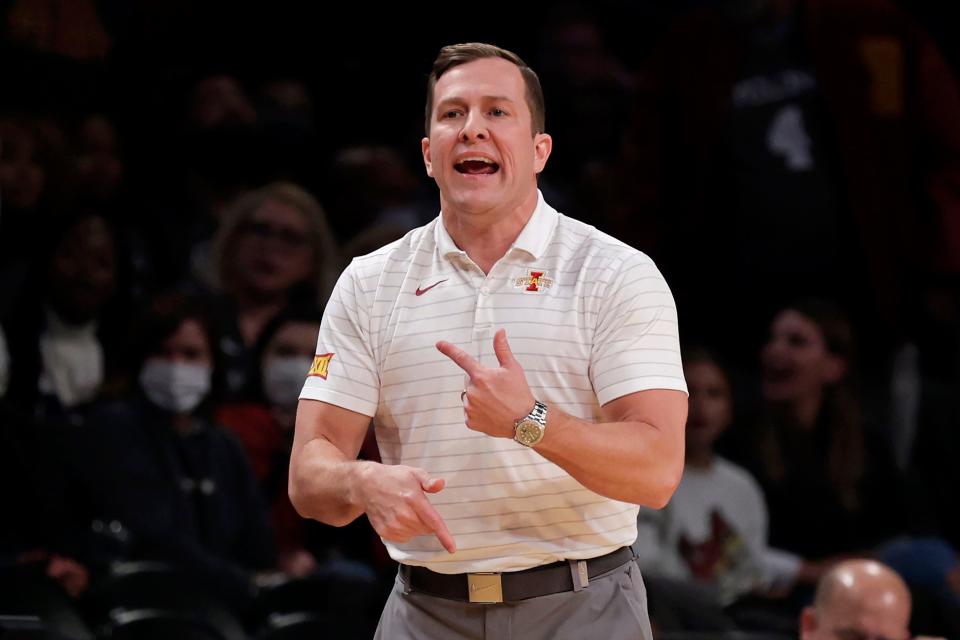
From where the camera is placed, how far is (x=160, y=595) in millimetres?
4727

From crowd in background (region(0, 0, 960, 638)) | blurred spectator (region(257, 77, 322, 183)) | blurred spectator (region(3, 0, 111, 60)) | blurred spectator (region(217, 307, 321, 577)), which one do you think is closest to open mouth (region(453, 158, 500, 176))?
crowd in background (region(0, 0, 960, 638))

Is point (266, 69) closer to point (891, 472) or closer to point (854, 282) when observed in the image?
point (854, 282)

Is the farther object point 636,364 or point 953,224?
point 953,224

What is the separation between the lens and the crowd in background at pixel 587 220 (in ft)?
18.3

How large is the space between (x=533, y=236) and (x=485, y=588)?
2.39 feet

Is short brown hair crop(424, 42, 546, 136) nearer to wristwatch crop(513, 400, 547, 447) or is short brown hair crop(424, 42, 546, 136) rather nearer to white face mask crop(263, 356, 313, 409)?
wristwatch crop(513, 400, 547, 447)

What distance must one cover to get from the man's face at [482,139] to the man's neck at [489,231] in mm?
16

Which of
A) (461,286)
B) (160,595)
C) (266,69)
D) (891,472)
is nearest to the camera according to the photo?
(461,286)

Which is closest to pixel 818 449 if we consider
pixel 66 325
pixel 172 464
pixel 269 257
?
pixel 269 257

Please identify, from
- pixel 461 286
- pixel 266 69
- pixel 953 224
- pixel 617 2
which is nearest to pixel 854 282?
pixel 953 224

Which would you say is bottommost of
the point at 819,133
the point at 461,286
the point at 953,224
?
the point at 461,286

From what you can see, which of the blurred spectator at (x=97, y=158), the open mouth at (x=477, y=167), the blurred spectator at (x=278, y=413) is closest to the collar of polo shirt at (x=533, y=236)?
the open mouth at (x=477, y=167)

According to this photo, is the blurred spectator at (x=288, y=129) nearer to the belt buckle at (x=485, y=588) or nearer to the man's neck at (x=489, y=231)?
the man's neck at (x=489, y=231)

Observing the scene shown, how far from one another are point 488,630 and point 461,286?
0.69 m
